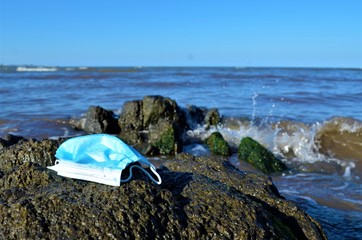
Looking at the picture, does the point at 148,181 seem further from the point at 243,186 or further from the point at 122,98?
the point at 122,98

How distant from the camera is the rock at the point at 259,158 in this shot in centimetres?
721

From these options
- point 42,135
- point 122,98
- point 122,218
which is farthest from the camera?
point 122,98

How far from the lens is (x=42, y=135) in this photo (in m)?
9.78

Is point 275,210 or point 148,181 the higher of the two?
point 148,181

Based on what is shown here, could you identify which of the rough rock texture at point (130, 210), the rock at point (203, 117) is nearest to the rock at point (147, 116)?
the rock at point (203, 117)

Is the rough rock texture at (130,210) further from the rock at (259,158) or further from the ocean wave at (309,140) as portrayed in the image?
the ocean wave at (309,140)

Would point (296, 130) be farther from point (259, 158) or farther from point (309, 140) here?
point (259, 158)

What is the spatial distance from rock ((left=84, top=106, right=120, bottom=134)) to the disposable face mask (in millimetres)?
7174

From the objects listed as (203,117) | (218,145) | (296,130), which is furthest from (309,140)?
(203,117)

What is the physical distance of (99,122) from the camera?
10.1 m

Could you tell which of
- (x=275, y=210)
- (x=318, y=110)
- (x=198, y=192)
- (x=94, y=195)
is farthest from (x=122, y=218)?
(x=318, y=110)

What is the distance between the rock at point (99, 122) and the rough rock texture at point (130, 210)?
7.17 metres

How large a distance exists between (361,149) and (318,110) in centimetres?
468

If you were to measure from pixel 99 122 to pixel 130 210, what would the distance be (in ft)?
26.1
